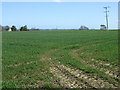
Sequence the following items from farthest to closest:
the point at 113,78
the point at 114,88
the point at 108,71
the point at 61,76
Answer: the point at 108,71 → the point at 61,76 → the point at 113,78 → the point at 114,88

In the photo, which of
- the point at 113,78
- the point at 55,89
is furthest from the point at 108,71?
the point at 55,89

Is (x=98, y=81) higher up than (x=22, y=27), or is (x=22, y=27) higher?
(x=22, y=27)

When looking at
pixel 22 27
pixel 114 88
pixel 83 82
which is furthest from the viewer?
pixel 22 27

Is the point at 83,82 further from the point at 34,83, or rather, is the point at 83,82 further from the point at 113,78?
the point at 34,83

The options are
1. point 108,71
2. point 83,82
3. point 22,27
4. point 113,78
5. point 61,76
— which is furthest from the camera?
point 22,27

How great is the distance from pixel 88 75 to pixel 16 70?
13.2 ft

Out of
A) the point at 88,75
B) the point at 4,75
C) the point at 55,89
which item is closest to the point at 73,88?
the point at 55,89

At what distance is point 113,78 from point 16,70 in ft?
17.0

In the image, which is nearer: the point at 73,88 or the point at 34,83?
the point at 73,88

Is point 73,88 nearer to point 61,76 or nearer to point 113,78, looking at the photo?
point 61,76

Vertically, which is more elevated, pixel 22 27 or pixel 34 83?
pixel 22 27

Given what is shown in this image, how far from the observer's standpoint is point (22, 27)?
151 meters

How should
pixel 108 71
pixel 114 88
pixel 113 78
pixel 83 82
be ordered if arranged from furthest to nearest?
pixel 108 71 < pixel 113 78 < pixel 83 82 < pixel 114 88

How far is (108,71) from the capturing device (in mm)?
8867
